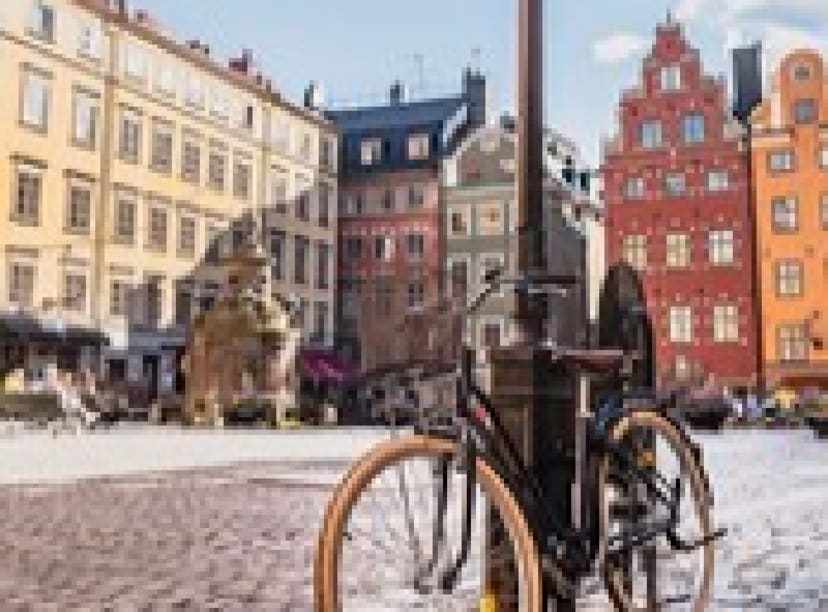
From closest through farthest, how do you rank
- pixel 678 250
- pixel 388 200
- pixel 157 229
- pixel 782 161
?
1. pixel 157 229
2. pixel 782 161
3. pixel 678 250
4. pixel 388 200

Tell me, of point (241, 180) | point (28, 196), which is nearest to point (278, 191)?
point (241, 180)

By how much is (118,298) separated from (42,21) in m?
10.2

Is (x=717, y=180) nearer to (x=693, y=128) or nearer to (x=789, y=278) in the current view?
(x=693, y=128)

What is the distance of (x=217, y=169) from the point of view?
151 feet

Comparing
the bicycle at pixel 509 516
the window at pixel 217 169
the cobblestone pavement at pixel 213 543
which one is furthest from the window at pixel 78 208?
the bicycle at pixel 509 516

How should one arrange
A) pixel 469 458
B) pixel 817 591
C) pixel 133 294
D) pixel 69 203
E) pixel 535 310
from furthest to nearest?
pixel 133 294 → pixel 69 203 → pixel 817 591 → pixel 535 310 → pixel 469 458

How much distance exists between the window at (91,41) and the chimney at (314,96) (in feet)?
63.0

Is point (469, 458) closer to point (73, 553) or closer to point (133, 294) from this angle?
point (73, 553)

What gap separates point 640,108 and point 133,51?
21866 millimetres

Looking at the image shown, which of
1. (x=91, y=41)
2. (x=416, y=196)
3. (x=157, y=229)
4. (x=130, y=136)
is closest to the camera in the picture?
(x=91, y=41)

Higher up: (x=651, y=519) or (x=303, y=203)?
(x=303, y=203)

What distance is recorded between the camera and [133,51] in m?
41.2

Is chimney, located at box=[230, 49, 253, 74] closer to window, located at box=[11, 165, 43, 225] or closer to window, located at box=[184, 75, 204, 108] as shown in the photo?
window, located at box=[184, 75, 204, 108]

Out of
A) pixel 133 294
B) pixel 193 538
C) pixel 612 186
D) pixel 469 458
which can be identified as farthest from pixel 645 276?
pixel 469 458
